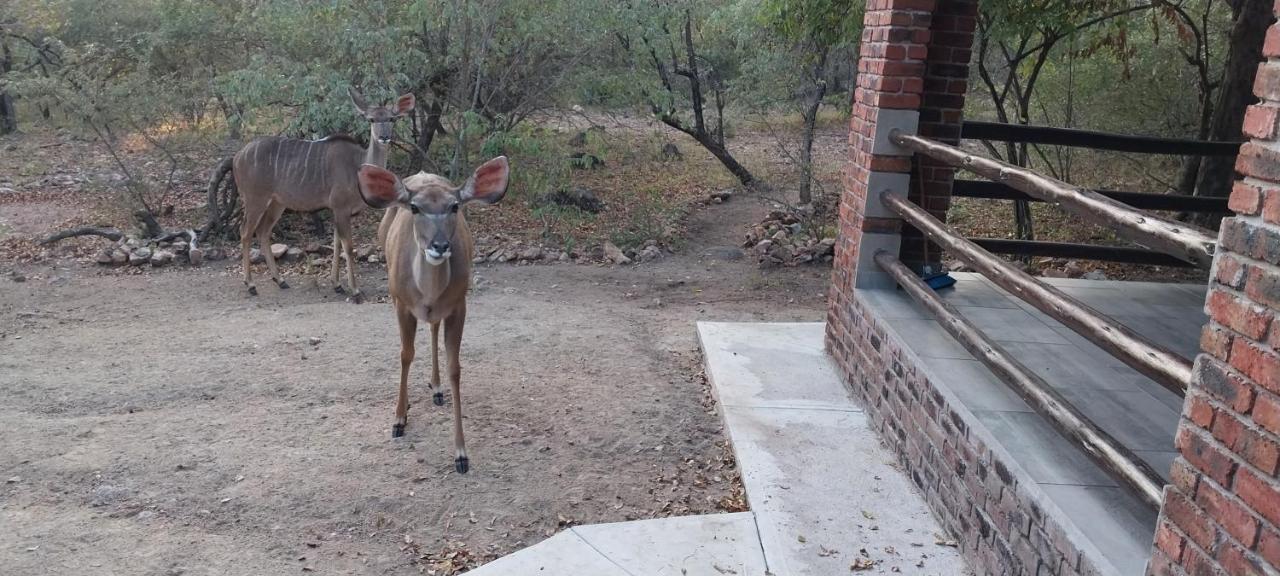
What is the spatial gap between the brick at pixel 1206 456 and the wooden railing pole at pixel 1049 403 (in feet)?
1.12

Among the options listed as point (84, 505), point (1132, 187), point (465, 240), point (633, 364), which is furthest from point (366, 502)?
point (1132, 187)

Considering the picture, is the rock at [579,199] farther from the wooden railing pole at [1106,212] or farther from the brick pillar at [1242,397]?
the brick pillar at [1242,397]

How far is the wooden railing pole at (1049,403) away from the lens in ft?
9.75

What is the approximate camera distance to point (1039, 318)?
536 centimetres

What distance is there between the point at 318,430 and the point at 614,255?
17.0 feet

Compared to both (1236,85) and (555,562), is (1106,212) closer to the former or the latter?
→ (555,562)

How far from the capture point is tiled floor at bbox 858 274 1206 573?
3.20 meters

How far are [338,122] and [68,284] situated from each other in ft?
9.95

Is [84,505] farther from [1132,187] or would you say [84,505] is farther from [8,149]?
[8,149]

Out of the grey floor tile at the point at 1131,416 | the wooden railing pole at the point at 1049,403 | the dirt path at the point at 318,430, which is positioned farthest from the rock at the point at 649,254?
the grey floor tile at the point at 1131,416

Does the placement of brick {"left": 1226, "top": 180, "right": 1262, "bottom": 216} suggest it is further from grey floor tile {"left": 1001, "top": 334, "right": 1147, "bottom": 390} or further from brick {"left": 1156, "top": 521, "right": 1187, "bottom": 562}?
grey floor tile {"left": 1001, "top": 334, "right": 1147, "bottom": 390}

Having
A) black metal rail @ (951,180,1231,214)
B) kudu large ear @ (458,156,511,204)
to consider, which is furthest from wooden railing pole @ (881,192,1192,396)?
kudu large ear @ (458,156,511,204)

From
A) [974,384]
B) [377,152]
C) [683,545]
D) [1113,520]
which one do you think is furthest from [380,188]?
[377,152]

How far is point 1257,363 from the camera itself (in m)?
2.26
